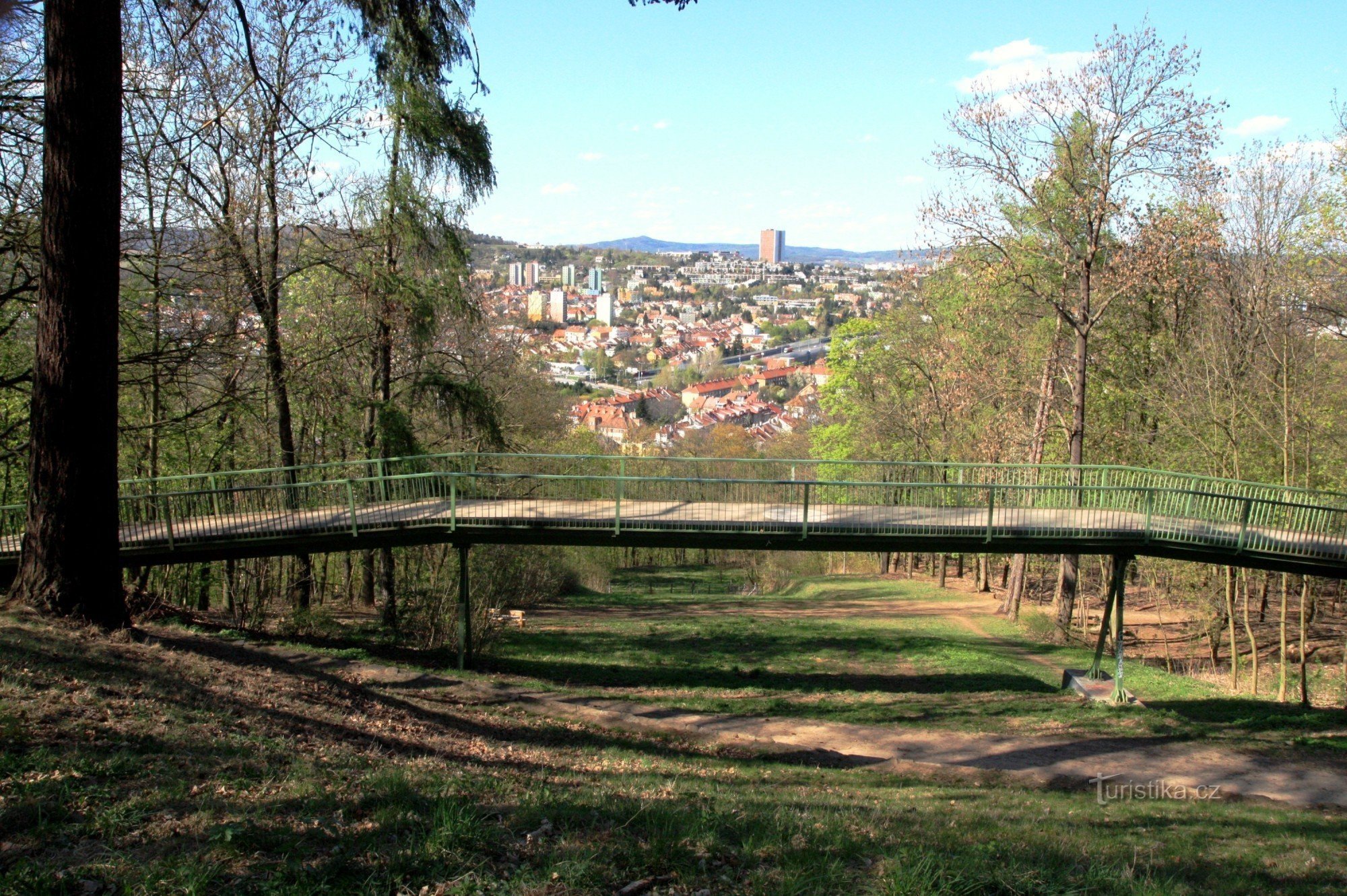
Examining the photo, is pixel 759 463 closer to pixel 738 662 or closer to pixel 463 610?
pixel 738 662

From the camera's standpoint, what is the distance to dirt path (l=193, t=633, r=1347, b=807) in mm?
10195

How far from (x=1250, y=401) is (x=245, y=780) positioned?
20.2 m

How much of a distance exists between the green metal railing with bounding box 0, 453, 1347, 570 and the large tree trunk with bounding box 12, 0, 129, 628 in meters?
4.52

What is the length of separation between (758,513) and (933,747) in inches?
178

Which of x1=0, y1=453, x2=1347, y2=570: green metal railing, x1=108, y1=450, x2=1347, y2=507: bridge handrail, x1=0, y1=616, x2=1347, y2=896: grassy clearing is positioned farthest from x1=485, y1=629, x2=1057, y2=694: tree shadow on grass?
x1=0, y1=616, x2=1347, y2=896: grassy clearing

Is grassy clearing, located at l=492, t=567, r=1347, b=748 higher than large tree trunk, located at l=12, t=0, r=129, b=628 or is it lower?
lower

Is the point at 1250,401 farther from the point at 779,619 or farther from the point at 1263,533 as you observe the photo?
the point at 779,619

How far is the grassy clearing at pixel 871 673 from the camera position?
13164 millimetres

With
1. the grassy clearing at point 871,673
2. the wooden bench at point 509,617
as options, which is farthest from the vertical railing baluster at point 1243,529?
the wooden bench at point 509,617

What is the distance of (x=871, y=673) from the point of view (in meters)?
16.6

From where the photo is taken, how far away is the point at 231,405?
54.9ft

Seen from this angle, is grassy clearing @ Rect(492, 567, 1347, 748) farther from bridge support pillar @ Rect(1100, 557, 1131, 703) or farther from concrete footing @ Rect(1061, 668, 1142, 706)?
bridge support pillar @ Rect(1100, 557, 1131, 703)

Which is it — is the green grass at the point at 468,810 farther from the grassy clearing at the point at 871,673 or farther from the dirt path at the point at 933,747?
the grassy clearing at the point at 871,673

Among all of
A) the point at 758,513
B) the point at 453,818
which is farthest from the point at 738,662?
the point at 453,818
